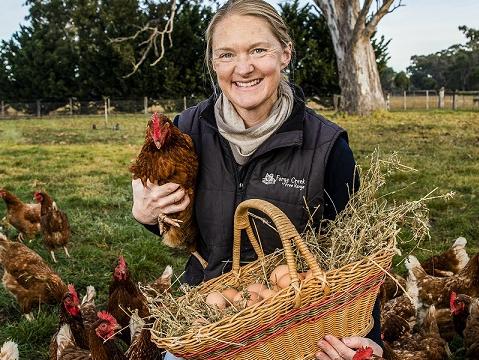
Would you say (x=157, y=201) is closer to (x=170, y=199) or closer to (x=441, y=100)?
(x=170, y=199)

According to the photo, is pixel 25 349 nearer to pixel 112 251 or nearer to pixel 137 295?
pixel 137 295

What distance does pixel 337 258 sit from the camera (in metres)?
2.08

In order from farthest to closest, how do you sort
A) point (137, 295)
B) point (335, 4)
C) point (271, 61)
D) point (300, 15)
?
1. point (300, 15)
2. point (335, 4)
3. point (137, 295)
4. point (271, 61)

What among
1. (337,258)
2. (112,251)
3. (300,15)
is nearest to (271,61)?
(337,258)

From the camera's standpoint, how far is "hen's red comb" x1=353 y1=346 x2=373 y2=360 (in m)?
2.04

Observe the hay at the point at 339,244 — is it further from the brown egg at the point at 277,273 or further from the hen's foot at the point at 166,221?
the hen's foot at the point at 166,221

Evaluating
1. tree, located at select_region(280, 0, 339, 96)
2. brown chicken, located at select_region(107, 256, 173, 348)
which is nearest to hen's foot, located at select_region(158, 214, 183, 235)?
brown chicken, located at select_region(107, 256, 173, 348)

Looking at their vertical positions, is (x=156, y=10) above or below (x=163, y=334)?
above

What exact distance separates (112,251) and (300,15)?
26.0 m

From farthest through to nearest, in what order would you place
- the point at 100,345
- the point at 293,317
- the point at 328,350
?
1. the point at 100,345
2. the point at 328,350
3. the point at 293,317

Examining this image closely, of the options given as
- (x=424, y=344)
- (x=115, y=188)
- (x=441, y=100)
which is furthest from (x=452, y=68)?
(x=424, y=344)

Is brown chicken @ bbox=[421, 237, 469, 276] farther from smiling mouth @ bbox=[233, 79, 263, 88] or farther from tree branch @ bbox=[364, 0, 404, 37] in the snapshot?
tree branch @ bbox=[364, 0, 404, 37]

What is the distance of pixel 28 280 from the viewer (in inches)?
180

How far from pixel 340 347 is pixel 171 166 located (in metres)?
1.23
